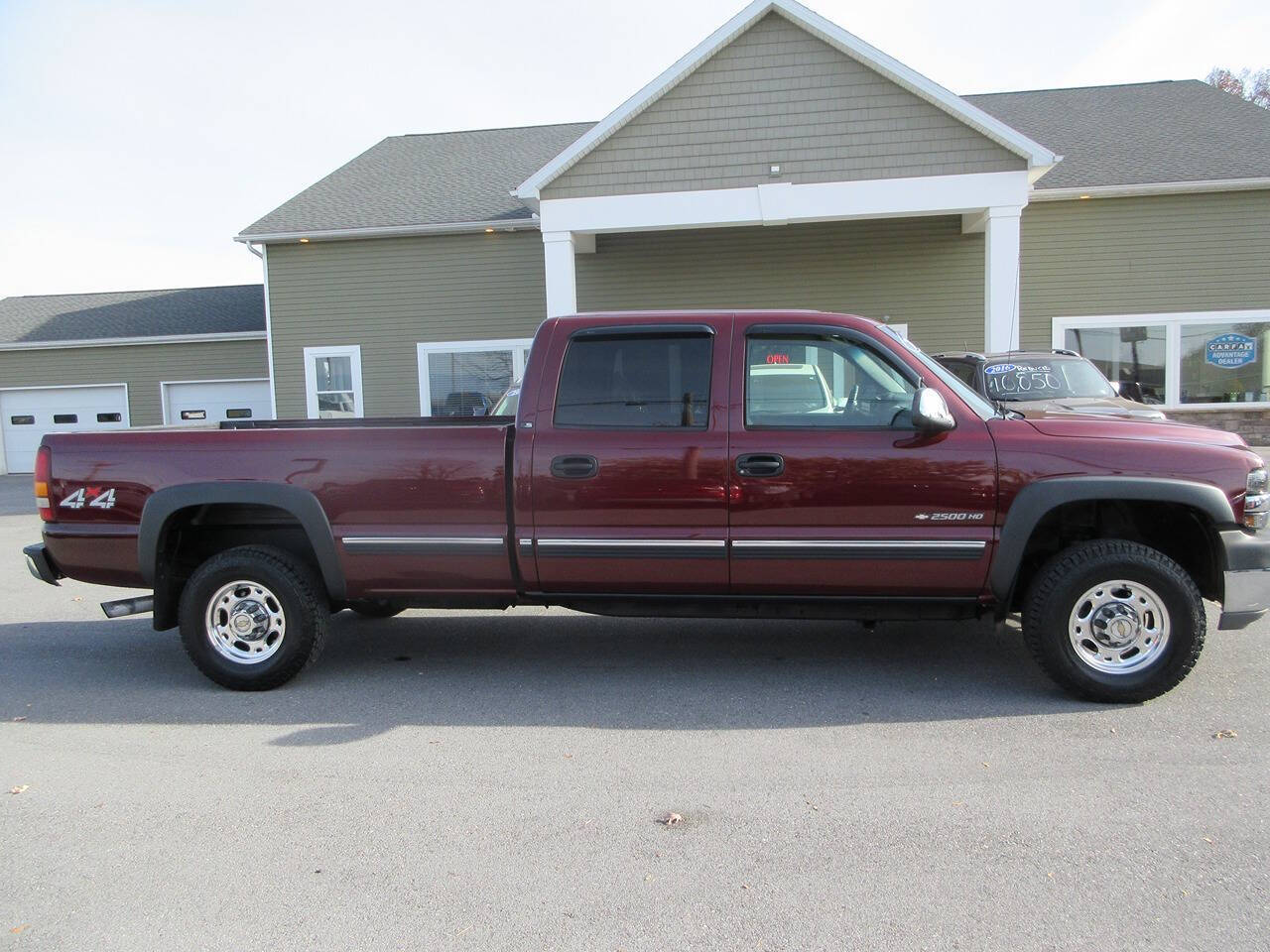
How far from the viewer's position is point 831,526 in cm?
443

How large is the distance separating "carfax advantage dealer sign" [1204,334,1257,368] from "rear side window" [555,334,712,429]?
13519 mm

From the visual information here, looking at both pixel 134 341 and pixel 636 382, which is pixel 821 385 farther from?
pixel 134 341

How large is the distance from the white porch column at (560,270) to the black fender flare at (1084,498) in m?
9.50

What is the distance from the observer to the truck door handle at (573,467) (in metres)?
4.51

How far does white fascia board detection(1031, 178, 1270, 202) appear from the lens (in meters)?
14.0

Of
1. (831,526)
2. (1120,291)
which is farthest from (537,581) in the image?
(1120,291)

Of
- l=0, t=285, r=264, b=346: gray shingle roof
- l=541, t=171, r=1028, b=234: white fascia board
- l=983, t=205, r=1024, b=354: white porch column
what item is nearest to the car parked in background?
l=983, t=205, r=1024, b=354: white porch column

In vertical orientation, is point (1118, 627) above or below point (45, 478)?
below

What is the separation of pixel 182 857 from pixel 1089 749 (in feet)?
11.8

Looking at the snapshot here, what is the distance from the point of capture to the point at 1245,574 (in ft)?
13.8

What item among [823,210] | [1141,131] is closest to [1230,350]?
[1141,131]

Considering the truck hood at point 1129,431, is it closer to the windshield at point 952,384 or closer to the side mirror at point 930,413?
the windshield at point 952,384

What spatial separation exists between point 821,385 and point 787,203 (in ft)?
29.3

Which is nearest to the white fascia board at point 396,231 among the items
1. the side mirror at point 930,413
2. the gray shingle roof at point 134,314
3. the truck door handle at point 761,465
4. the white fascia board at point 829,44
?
the white fascia board at point 829,44
